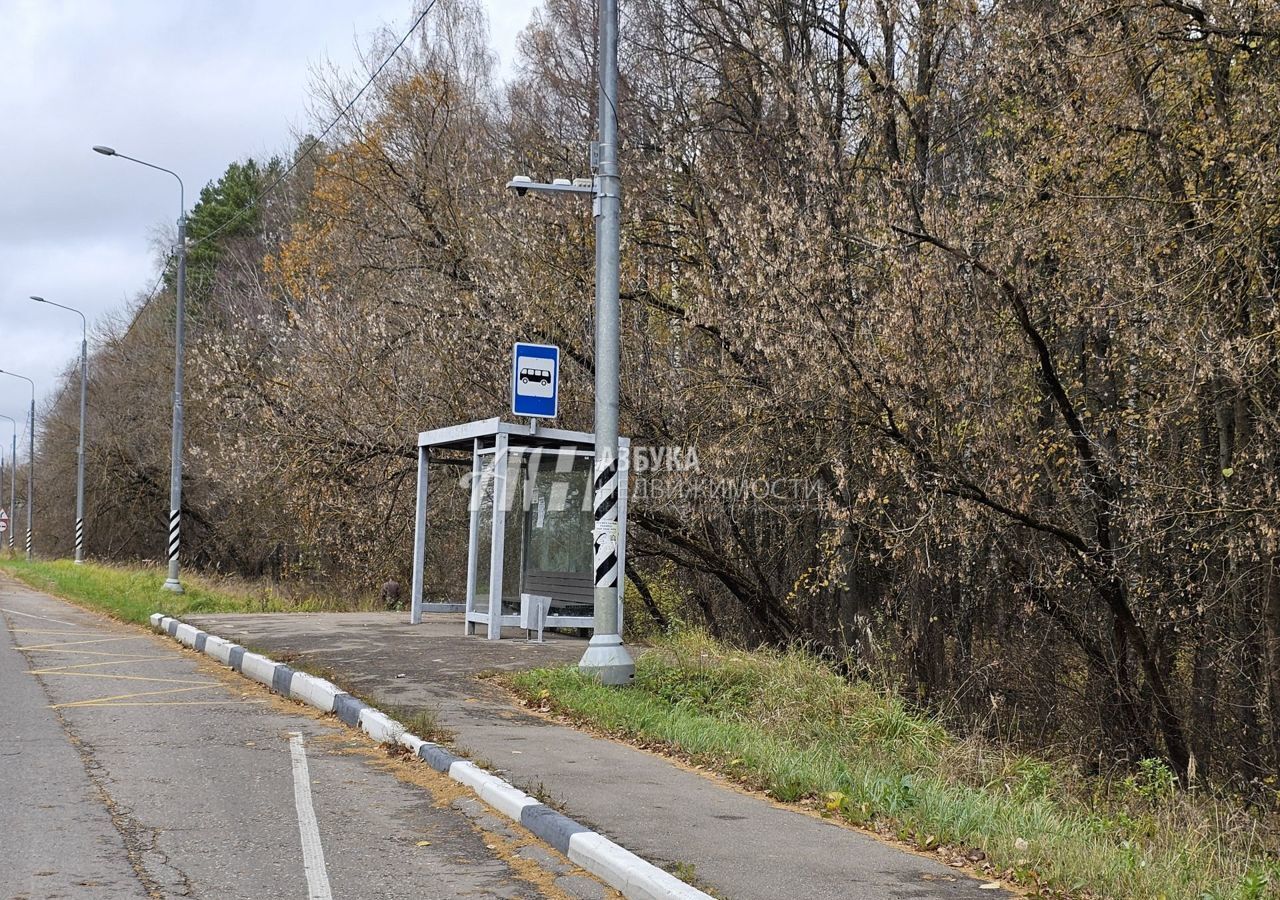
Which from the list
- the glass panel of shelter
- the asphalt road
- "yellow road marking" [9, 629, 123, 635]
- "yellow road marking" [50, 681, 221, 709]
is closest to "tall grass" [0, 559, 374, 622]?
"yellow road marking" [9, 629, 123, 635]

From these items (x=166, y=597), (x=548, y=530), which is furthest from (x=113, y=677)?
(x=166, y=597)

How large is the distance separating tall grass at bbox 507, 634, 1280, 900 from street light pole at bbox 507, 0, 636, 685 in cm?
36

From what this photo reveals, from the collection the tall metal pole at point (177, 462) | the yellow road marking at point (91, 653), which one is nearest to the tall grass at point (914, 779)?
the yellow road marking at point (91, 653)

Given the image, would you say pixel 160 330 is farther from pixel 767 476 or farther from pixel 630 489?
pixel 767 476

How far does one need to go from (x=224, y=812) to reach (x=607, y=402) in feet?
18.1

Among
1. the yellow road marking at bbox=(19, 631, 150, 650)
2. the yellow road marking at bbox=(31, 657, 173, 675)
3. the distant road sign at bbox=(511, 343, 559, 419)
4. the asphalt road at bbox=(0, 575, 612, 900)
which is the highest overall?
the distant road sign at bbox=(511, 343, 559, 419)

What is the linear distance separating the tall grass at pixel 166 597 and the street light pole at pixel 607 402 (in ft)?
33.5

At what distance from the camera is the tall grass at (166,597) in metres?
20.8

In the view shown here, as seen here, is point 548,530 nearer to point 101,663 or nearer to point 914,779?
point 101,663

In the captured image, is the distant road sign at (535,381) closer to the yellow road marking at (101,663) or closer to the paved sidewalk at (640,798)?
the paved sidewalk at (640,798)

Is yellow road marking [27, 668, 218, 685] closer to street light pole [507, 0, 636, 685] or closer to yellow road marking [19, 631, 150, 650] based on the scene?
yellow road marking [19, 631, 150, 650]

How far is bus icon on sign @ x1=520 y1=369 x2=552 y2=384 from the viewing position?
563 inches

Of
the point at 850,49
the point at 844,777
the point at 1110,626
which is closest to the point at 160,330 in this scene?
the point at 850,49

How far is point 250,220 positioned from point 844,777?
5095cm
